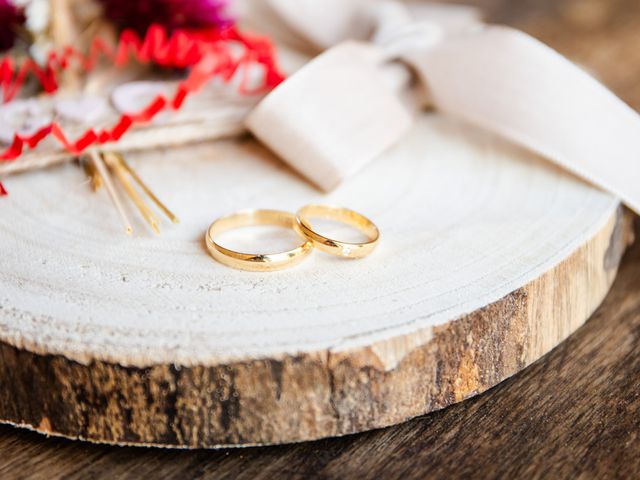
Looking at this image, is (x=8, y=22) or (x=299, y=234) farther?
(x=8, y=22)

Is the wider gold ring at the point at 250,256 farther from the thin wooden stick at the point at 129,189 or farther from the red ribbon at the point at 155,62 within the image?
the red ribbon at the point at 155,62

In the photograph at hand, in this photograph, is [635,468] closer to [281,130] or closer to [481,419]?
[481,419]

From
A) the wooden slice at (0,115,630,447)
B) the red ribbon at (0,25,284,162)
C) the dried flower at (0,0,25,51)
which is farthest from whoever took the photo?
the dried flower at (0,0,25,51)

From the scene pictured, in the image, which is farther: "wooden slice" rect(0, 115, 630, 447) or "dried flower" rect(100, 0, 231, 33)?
"dried flower" rect(100, 0, 231, 33)

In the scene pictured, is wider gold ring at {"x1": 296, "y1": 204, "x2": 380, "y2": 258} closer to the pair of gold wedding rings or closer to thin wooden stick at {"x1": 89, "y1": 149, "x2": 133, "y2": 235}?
the pair of gold wedding rings

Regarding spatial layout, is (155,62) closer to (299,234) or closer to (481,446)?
(299,234)

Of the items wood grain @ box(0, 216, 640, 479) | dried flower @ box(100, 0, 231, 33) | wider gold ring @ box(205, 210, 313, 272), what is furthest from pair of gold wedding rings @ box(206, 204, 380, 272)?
dried flower @ box(100, 0, 231, 33)

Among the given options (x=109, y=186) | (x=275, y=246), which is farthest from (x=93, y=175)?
(x=275, y=246)

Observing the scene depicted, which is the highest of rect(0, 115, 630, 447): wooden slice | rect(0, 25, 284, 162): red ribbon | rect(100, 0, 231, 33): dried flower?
rect(100, 0, 231, 33): dried flower
